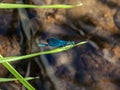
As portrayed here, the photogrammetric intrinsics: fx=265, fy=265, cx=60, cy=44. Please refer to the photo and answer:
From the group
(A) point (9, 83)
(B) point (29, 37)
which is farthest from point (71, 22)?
(A) point (9, 83)

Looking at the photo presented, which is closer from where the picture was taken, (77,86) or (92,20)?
(77,86)

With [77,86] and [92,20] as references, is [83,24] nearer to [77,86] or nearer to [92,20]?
[92,20]

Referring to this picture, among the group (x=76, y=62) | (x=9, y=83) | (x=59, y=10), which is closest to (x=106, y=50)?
(x=76, y=62)

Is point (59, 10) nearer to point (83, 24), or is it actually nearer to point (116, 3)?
point (83, 24)

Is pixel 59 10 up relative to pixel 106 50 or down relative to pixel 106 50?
up

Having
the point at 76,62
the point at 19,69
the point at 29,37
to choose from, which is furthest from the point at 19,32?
the point at 76,62

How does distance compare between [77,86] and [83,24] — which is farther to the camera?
[83,24]

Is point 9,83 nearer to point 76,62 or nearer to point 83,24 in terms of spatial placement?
point 76,62

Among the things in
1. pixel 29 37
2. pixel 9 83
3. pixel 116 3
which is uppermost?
pixel 116 3

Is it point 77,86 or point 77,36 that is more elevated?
point 77,36
